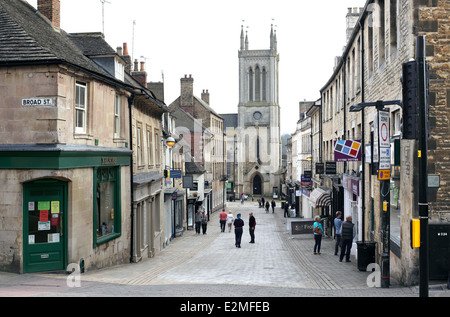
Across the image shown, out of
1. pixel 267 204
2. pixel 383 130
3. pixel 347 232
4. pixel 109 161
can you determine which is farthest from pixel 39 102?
pixel 267 204

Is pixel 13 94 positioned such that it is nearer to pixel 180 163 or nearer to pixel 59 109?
pixel 59 109

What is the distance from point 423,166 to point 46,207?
9.29 m

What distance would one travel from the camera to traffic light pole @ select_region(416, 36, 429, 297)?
25.5ft

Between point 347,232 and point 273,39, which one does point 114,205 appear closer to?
point 347,232

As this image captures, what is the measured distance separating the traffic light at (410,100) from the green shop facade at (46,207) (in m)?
8.31

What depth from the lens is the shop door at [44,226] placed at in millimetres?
12219

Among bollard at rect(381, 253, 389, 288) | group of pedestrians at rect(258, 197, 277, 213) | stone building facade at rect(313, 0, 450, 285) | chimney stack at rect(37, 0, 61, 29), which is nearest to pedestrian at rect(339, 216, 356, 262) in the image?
stone building facade at rect(313, 0, 450, 285)

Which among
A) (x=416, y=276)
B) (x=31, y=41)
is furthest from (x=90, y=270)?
(x=416, y=276)

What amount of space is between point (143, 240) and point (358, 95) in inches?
434

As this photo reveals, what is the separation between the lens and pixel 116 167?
16.6m

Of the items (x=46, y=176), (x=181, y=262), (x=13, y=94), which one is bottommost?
(x=181, y=262)

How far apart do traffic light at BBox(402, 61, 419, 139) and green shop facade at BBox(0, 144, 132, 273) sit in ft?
27.3

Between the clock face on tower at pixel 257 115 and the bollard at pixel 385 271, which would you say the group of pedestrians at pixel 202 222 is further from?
the clock face on tower at pixel 257 115

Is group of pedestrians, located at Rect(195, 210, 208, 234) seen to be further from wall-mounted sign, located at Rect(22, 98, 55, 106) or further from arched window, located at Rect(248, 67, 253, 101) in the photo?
arched window, located at Rect(248, 67, 253, 101)
